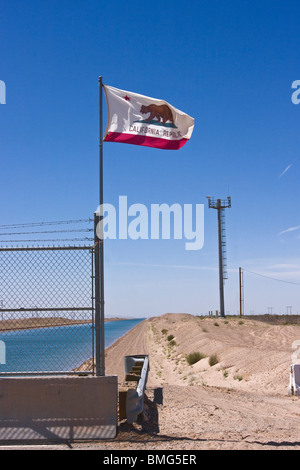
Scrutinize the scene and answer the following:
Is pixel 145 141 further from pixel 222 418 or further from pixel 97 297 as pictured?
pixel 222 418

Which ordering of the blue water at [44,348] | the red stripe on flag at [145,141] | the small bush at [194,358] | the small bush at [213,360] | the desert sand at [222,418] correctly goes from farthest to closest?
1. the small bush at [194,358]
2. the small bush at [213,360]
3. the blue water at [44,348]
4. the red stripe on flag at [145,141]
5. the desert sand at [222,418]

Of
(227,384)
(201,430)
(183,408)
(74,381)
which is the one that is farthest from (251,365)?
(74,381)

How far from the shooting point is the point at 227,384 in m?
20.5

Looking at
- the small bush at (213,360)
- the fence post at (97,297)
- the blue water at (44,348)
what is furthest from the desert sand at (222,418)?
the small bush at (213,360)

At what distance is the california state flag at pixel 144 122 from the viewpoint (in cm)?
960

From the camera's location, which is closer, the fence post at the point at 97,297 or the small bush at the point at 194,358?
the fence post at the point at 97,297

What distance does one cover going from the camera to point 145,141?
9.88 meters

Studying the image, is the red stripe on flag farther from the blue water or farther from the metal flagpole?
the blue water

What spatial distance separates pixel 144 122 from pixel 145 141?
384mm

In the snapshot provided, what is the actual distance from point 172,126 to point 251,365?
1438cm

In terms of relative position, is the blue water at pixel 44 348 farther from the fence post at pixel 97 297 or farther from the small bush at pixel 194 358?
the small bush at pixel 194 358

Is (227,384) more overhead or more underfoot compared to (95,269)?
more underfoot

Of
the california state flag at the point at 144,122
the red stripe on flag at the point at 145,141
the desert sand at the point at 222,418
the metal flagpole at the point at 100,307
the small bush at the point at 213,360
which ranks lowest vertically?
the small bush at the point at 213,360
